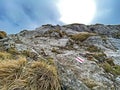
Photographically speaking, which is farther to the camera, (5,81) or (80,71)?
(80,71)

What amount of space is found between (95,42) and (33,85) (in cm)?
1120

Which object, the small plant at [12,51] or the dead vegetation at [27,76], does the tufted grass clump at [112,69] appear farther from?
the small plant at [12,51]

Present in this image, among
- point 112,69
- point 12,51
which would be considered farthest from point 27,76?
point 112,69

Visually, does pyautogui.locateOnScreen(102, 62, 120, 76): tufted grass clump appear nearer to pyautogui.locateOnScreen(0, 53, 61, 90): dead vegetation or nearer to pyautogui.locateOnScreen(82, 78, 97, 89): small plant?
pyautogui.locateOnScreen(82, 78, 97, 89): small plant

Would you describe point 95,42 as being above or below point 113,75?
above

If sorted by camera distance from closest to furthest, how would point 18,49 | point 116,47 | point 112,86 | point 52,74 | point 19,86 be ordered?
point 19,86, point 52,74, point 112,86, point 18,49, point 116,47

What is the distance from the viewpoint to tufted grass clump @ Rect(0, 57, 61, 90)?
284 inches

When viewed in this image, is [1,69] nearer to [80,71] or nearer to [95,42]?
[80,71]

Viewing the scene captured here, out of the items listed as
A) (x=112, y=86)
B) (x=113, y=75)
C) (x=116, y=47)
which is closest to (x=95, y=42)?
(x=116, y=47)

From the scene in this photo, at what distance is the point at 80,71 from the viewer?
32.1 ft

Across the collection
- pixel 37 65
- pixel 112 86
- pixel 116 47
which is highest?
pixel 116 47

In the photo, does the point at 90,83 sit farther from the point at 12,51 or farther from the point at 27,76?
the point at 12,51

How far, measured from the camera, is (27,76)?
297 inches

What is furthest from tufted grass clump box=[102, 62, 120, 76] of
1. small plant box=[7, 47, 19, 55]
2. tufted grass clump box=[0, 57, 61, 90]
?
small plant box=[7, 47, 19, 55]
